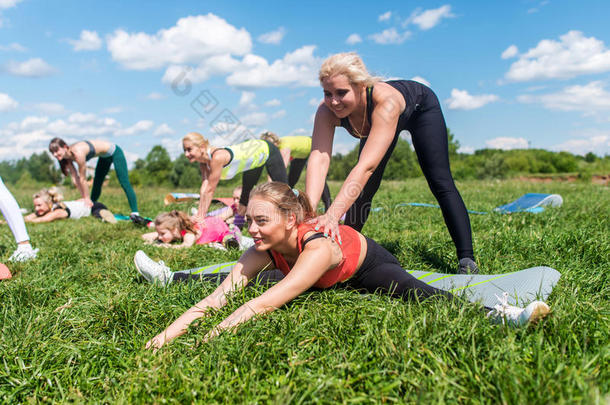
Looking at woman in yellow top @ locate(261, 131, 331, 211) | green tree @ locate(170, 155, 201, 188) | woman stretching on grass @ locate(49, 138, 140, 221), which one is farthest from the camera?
green tree @ locate(170, 155, 201, 188)

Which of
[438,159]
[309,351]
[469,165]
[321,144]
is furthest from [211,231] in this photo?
[469,165]

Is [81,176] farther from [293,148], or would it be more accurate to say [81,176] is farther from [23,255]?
[293,148]

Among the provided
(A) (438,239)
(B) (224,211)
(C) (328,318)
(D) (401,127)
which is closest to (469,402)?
(C) (328,318)

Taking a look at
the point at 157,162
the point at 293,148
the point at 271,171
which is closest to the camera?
the point at 271,171

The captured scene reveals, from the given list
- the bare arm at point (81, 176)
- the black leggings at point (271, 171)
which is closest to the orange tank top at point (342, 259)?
the black leggings at point (271, 171)

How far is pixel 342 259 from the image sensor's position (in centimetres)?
260

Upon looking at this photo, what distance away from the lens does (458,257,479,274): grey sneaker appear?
3.28 m

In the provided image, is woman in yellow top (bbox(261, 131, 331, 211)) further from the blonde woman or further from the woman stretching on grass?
the blonde woman

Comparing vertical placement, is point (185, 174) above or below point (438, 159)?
above

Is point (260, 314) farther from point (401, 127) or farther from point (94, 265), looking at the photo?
point (94, 265)

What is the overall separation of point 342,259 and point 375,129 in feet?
3.08

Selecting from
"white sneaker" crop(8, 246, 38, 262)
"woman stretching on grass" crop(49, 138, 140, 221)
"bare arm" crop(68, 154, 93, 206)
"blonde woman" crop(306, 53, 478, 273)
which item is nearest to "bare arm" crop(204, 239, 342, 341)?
"blonde woman" crop(306, 53, 478, 273)

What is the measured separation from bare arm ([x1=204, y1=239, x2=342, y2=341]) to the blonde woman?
1.61 ft

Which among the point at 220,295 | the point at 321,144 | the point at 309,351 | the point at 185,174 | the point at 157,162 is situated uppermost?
the point at 157,162
